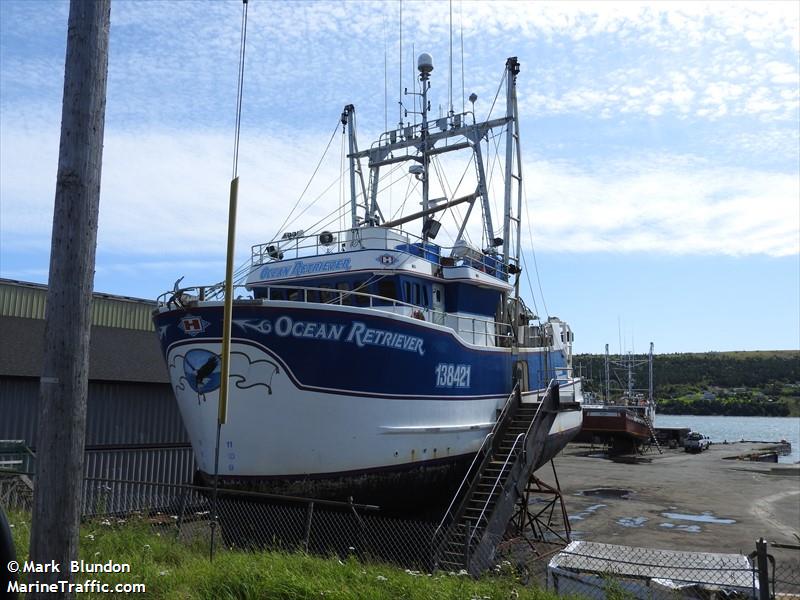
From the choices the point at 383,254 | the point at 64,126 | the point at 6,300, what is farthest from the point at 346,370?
the point at 6,300

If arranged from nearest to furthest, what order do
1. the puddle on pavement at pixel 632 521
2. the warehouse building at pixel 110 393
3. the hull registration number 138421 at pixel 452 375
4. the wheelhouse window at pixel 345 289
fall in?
the hull registration number 138421 at pixel 452 375 → the wheelhouse window at pixel 345 289 → the warehouse building at pixel 110 393 → the puddle on pavement at pixel 632 521

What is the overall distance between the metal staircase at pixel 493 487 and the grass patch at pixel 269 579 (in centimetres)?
325

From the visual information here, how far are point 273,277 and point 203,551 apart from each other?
28.3 feet

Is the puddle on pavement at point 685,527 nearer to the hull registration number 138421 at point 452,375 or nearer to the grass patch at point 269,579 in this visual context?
the hull registration number 138421 at point 452,375

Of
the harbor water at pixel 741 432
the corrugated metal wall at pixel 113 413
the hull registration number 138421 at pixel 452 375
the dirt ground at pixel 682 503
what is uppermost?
the hull registration number 138421 at pixel 452 375

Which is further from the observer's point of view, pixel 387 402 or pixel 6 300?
pixel 6 300

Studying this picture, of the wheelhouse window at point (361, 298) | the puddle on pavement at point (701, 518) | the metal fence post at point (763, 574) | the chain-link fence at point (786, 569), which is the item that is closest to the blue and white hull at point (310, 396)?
the wheelhouse window at point (361, 298)

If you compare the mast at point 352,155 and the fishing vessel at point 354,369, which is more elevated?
the mast at point 352,155

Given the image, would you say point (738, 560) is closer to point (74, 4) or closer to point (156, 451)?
point (74, 4)

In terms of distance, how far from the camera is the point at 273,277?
1709cm

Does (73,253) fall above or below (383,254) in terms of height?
below

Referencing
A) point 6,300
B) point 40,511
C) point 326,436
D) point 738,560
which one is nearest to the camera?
point 40,511

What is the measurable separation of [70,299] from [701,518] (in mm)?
19012

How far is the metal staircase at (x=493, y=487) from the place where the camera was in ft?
39.3
